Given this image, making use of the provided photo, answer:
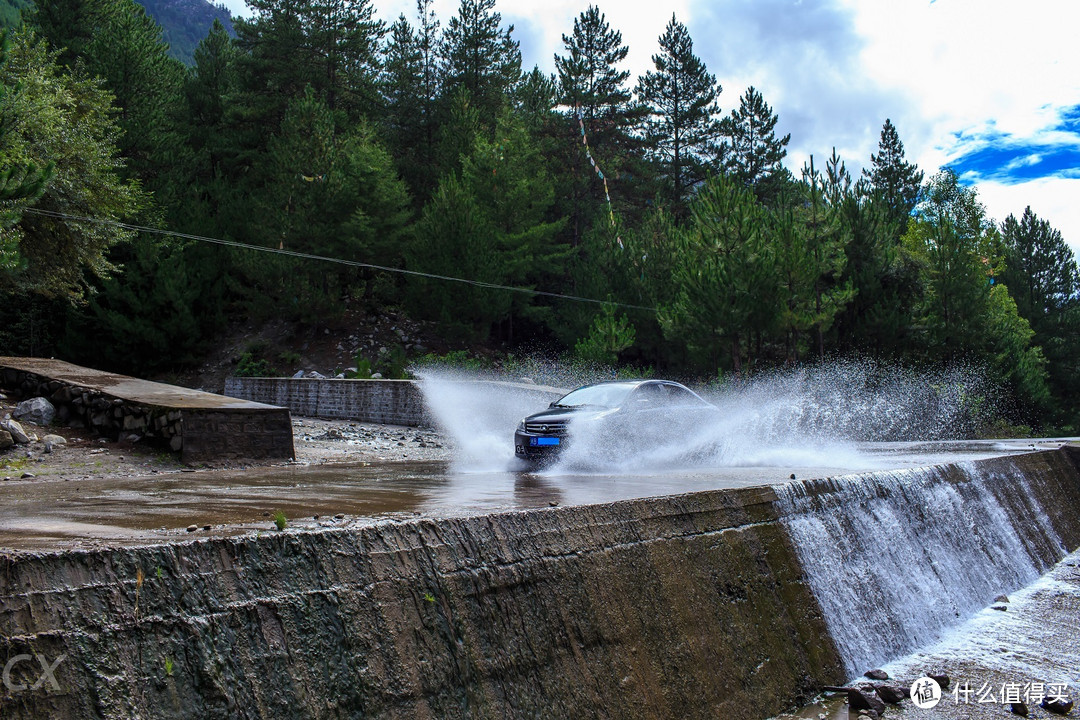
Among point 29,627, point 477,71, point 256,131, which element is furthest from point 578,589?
point 477,71

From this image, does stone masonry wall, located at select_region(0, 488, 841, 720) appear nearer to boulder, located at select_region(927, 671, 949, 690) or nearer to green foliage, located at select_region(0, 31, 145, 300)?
boulder, located at select_region(927, 671, 949, 690)

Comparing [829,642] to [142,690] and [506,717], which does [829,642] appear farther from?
[142,690]

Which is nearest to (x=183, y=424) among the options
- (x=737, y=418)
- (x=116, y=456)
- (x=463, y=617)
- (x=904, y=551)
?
(x=116, y=456)

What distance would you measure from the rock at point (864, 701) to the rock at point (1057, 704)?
116 centimetres

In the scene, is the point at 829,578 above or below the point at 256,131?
below

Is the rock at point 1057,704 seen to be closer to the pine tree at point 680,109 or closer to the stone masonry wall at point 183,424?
the stone masonry wall at point 183,424

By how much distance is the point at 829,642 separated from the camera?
5.27 metres

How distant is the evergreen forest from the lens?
81.1 ft

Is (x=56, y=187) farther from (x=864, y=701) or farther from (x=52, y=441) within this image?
(x=864, y=701)

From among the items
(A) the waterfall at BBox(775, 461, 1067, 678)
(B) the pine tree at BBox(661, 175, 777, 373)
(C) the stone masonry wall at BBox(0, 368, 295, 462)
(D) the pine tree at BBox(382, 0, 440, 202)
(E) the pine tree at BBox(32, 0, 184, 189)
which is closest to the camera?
(A) the waterfall at BBox(775, 461, 1067, 678)

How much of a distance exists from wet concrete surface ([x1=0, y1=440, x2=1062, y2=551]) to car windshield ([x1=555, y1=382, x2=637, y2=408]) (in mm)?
1678

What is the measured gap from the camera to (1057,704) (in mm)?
4855

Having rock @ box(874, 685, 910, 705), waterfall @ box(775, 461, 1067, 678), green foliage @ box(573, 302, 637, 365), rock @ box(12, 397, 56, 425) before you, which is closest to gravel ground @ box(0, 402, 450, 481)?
rock @ box(12, 397, 56, 425)

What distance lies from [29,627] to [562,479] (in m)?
6.17
